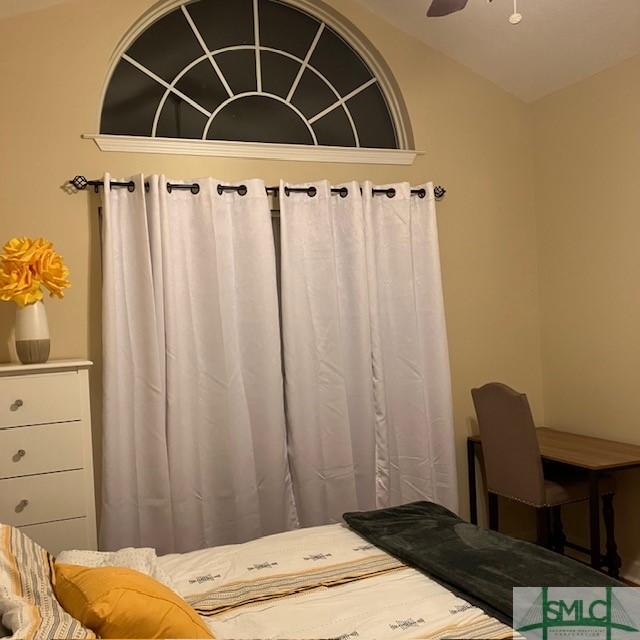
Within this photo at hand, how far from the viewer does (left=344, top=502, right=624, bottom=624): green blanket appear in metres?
2.00

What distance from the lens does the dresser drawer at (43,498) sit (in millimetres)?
2785

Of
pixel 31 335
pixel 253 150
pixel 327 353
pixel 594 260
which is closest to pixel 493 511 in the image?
pixel 327 353

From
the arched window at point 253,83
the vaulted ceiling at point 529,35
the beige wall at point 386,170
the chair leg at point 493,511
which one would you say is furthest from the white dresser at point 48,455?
the chair leg at point 493,511

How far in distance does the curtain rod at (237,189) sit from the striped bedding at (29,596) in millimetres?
1853

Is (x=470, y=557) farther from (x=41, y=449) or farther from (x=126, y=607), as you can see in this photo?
(x=41, y=449)

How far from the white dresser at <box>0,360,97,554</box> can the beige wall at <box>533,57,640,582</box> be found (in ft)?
8.53

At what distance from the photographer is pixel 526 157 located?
435 cm

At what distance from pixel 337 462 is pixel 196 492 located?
2.36 ft

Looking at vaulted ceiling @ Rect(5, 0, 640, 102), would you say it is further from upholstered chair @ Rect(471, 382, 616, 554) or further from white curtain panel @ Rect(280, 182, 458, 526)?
upholstered chair @ Rect(471, 382, 616, 554)

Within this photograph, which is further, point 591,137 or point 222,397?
point 591,137

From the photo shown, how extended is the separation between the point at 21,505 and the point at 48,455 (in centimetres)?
20

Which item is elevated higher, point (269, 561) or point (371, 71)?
point (371, 71)

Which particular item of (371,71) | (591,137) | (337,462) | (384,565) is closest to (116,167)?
(371,71)

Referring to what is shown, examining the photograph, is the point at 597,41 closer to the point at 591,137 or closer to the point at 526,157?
the point at 591,137
